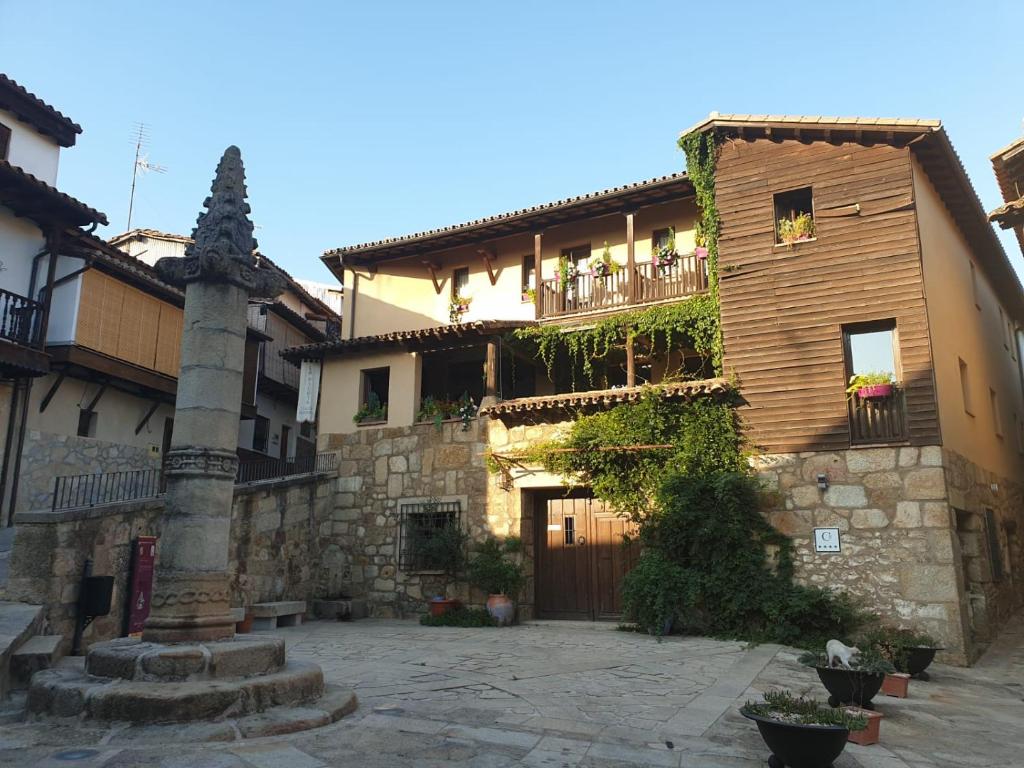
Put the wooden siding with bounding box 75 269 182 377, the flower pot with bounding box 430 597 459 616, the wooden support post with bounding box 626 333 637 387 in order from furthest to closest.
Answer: the wooden siding with bounding box 75 269 182 377 → the wooden support post with bounding box 626 333 637 387 → the flower pot with bounding box 430 597 459 616

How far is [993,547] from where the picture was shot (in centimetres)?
1289

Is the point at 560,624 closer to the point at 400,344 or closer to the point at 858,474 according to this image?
the point at 858,474

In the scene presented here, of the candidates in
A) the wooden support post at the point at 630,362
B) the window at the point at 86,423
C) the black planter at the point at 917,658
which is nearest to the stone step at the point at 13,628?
the window at the point at 86,423

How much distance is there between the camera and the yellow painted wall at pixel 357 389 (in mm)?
15062

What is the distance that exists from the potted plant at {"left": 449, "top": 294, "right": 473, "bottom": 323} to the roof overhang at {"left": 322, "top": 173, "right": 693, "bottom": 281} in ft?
3.86

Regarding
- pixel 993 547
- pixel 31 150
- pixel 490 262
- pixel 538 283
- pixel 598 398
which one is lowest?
pixel 993 547

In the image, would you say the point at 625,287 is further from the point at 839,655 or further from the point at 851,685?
the point at 851,685

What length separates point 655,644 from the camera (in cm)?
1012

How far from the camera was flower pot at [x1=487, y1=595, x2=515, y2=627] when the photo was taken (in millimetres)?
12367

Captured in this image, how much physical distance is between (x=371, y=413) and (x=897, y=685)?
10.6 metres

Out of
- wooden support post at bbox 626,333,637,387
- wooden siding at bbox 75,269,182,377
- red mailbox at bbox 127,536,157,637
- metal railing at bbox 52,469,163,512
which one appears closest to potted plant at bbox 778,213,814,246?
wooden support post at bbox 626,333,637,387

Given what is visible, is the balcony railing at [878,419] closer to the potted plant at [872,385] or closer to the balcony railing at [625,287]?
the potted plant at [872,385]

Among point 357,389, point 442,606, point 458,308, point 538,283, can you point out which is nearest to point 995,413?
point 538,283

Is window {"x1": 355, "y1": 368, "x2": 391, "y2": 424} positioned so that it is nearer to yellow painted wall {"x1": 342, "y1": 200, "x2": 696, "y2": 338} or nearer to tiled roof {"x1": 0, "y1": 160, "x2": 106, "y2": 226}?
yellow painted wall {"x1": 342, "y1": 200, "x2": 696, "y2": 338}
